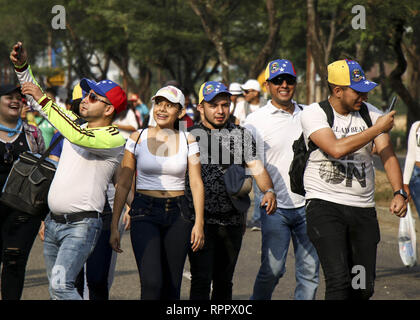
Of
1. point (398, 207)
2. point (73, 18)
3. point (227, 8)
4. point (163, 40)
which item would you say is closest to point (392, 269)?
point (398, 207)

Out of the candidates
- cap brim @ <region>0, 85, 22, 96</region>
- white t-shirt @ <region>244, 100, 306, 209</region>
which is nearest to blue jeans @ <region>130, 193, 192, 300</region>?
white t-shirt @ <region>244, 100, 306, 209</region>

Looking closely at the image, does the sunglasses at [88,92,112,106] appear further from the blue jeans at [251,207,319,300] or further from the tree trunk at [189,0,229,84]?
the tree trunk at [189,0,229,84]

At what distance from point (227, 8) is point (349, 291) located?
23.9m

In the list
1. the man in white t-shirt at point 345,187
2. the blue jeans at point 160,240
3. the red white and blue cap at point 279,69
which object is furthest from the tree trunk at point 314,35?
the blue jeans at point 160,240

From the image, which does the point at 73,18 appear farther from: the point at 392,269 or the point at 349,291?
the point at 349,291

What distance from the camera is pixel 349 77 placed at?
200 inches

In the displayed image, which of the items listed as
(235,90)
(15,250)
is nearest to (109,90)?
(15,250)

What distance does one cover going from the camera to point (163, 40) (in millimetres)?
31688

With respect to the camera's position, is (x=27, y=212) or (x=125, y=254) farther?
(x=125, y=254)

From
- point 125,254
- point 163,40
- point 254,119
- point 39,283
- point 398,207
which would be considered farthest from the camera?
point 163,40

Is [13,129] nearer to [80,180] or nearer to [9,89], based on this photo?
[9,89]

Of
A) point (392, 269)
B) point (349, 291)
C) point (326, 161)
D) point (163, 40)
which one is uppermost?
point (163, 40)

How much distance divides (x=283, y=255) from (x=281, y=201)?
1.45ft

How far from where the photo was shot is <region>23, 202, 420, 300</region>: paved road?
23.9 feet
